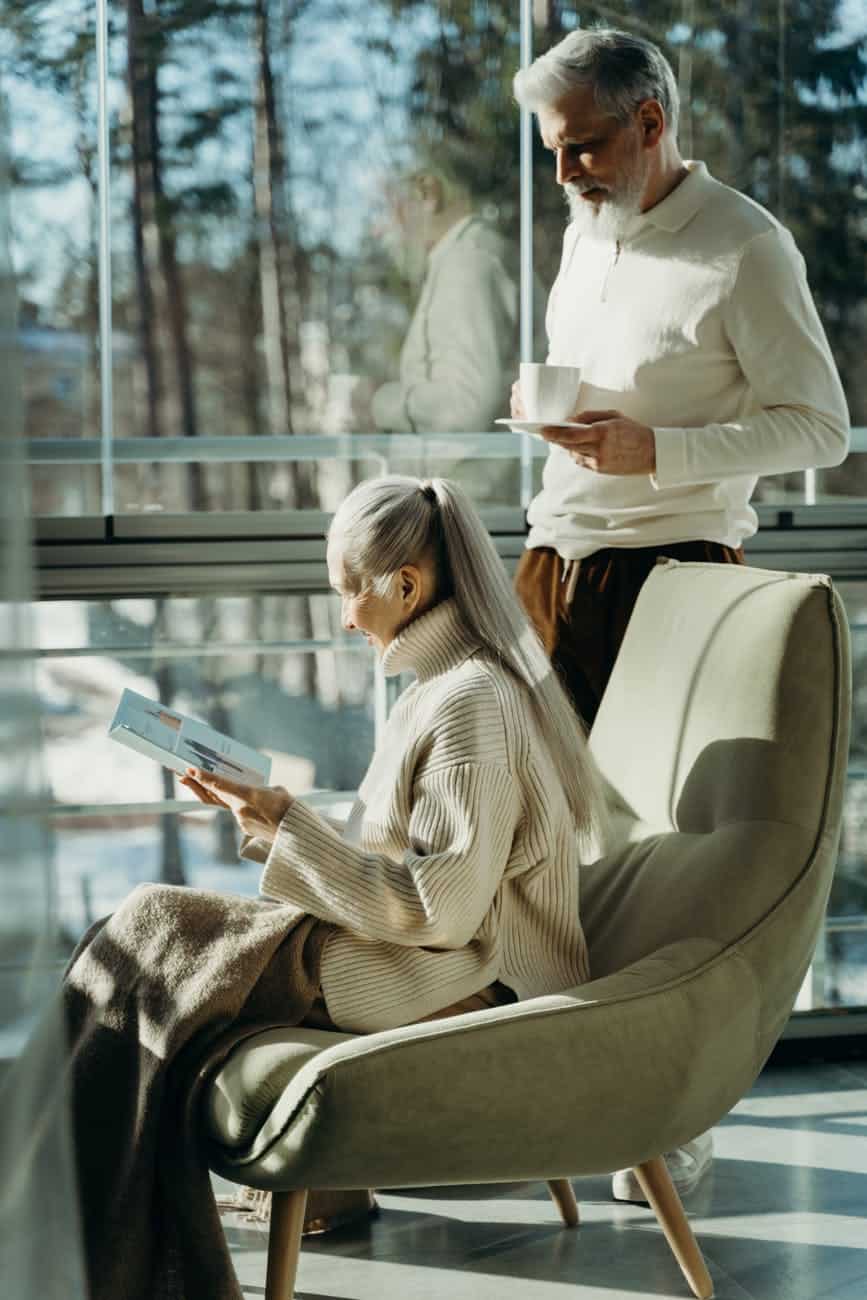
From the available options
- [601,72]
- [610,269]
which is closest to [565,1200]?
[610,269]

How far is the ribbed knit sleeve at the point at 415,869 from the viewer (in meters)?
1.85

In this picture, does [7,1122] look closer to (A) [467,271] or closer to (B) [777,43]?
(A) [467,271]

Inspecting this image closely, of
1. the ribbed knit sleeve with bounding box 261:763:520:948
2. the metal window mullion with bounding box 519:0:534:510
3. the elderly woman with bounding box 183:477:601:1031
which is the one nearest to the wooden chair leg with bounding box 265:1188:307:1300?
the elderly woman with bounding box 183:477:601:1031

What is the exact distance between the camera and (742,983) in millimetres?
1878

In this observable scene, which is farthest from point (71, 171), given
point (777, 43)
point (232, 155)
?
point (777, 43)

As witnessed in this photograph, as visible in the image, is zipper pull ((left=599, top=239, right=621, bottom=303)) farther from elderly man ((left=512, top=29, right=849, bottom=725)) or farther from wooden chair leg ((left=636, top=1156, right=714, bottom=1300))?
wooden chair leg ((left=636, top=1156, right=714, bottom=1300))

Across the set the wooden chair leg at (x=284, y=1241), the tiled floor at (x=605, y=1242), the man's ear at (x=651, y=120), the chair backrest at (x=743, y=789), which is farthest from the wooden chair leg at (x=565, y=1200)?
the man's ear at (x=651, y=120)

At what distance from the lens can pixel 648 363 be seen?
240 cm

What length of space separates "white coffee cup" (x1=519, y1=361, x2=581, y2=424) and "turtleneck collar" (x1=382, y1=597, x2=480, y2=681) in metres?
0.42

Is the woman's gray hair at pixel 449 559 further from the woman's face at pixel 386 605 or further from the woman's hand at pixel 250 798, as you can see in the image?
the woman's hand at pixel 250 798

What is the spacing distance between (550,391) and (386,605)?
1.57 feet

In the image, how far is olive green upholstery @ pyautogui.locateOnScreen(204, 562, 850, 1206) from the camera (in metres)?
1.74

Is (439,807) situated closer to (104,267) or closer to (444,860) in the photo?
(444,860)

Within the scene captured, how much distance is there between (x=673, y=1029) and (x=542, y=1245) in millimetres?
709
